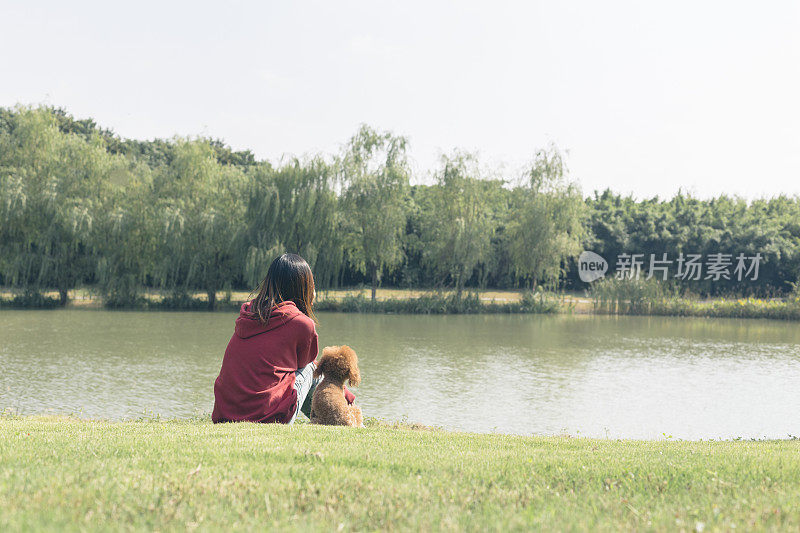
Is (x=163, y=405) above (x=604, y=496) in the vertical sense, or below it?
below

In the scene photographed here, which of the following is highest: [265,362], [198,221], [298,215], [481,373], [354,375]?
[298,215]

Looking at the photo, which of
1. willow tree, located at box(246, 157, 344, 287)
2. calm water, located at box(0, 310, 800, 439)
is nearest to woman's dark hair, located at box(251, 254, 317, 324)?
calm water, located at box(0, 310, 800, 439)

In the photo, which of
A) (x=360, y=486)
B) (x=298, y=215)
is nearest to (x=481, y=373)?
(x=360, y=486)

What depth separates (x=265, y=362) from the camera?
4734mm

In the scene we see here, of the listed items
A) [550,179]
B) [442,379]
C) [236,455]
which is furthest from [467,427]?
[550,179]

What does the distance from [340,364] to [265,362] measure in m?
0.78

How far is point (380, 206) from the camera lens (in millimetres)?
27500

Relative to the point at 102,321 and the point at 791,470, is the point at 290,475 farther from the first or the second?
the point at 102,321

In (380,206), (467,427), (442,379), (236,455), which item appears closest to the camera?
(236,455)

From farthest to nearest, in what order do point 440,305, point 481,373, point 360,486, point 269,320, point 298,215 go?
point 440,305
point 298,215
point 481,373
point 269,320
point 360,486

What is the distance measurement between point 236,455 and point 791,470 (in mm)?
3171

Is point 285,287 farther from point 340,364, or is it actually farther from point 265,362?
point 340,364

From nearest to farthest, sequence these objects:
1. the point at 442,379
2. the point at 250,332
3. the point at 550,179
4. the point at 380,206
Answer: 1. the point at 250,332
2. the point at 442,379
3. the point at 380,206
4. the point at 550,179

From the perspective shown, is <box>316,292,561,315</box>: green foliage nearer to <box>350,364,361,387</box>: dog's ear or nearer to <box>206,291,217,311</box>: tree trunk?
<box>206,291,217,311</box>: tree trunk
